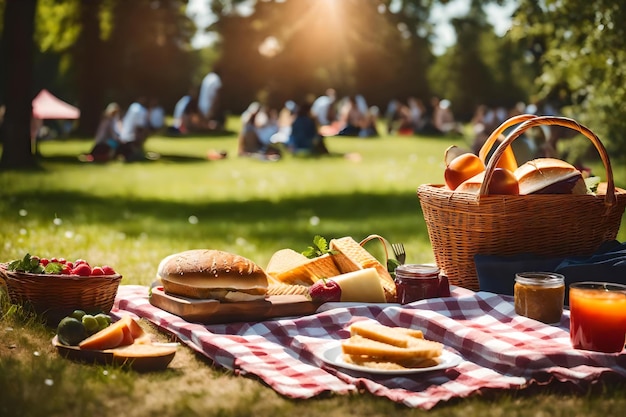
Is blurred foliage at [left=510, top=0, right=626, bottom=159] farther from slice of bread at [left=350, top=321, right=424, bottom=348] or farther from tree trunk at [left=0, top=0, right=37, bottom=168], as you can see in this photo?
tree trunk at [left=0, top=0, right=37, bottom=168]

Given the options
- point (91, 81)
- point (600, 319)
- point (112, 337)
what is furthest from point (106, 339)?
point (91, 81)

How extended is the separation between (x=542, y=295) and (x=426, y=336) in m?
0.60

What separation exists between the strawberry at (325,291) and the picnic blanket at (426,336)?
62 millimetres

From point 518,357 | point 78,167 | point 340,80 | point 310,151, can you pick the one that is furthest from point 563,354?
point 340,80

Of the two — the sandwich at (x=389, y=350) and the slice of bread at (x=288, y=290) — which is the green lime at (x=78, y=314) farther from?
the sandwich at (x=389, y=350)

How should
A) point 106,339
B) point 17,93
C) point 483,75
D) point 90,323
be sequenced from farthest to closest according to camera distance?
1. point 483,75
2. point 17,93
3. point 90,323
4. point 106,339

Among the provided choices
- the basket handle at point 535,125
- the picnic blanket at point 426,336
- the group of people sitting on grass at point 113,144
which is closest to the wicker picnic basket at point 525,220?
the basket handle at point 535,125

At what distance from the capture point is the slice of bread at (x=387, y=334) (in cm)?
423

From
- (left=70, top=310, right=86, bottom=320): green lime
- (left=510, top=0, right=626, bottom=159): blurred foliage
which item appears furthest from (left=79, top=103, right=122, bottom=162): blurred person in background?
(left=70, top=310, right=86, bottom=320): green lime

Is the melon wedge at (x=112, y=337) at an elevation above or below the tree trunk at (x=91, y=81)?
below

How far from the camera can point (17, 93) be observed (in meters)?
17.5

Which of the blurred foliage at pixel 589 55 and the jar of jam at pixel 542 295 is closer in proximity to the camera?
the jar of jam at pixel 542 295

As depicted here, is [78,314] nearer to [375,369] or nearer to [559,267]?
[375,369]

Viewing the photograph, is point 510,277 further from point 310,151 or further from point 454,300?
point 310,151
